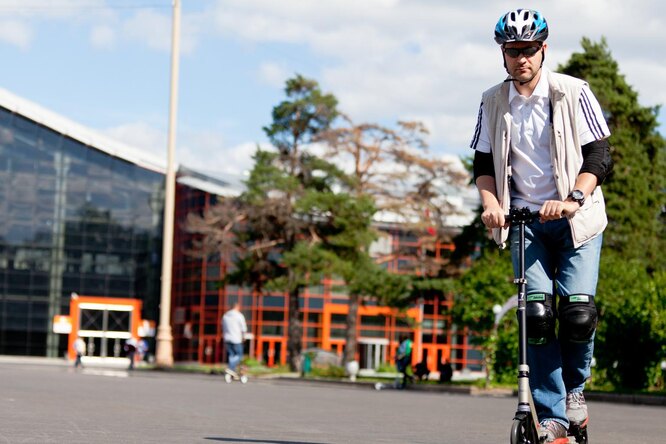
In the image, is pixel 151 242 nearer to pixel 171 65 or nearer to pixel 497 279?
pixel 171 65

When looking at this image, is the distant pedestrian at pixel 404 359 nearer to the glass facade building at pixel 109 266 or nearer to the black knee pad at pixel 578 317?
the black knee pad at pixel 578 317

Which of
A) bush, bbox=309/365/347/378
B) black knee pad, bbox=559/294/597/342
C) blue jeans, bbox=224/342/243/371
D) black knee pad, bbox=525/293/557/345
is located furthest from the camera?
bush, bbox=309/365/347/378

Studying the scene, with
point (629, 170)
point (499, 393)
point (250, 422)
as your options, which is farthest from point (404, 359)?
point (250, 422)

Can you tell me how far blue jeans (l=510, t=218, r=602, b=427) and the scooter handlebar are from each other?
0.48 ft

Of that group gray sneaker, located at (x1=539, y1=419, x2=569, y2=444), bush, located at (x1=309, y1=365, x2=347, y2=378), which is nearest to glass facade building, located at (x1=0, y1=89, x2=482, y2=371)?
bush, located at (x1=309, y1=365, x2=347, y2=378)

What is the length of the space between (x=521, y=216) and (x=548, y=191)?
1.32 feet

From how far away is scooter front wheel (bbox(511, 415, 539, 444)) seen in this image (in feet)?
16.7

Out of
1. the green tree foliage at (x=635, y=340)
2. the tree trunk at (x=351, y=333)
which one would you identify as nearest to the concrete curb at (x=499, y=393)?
the green tree foliage at (x=635, y=340)

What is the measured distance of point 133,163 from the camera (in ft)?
249

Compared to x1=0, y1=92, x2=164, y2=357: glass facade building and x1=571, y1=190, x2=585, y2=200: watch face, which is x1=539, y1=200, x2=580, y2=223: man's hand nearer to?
x1=571, y1=190, x2=585, y2=200: watch face

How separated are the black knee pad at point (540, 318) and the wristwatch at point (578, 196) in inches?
16.8

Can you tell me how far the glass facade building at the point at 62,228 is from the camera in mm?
73375

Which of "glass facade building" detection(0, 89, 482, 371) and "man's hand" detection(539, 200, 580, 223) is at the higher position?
"glass facade building" detection(0, 89, 482, 371)

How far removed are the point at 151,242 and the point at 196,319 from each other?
17.4 feet
